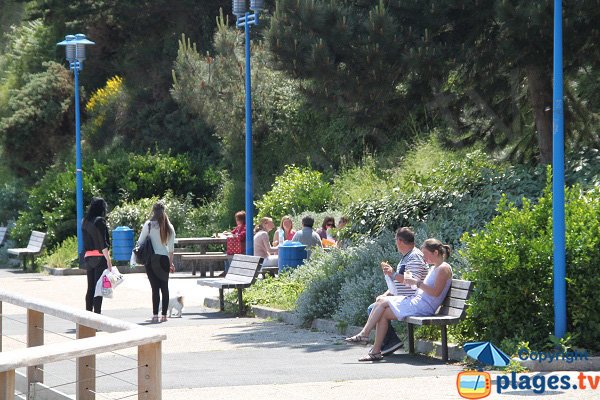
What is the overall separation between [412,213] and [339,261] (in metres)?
1.57

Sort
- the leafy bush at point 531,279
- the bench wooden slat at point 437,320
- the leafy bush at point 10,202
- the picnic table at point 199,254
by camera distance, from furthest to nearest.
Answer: the leafy bush at point 10,202 < the picnic table at point 199,254 < the bench wooden slat at point 437,320 < the leafy bush at point 531,279

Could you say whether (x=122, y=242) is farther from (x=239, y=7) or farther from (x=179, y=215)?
(x=239, y=7)

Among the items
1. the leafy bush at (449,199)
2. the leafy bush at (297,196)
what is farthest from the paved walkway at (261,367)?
the leafy bush at (297,196)

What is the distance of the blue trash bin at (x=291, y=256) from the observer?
57.4 ft

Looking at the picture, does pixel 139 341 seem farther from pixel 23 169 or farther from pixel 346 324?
pixel 23 169

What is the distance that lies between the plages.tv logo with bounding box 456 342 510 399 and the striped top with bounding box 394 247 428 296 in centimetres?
103

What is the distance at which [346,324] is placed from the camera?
13.3 m

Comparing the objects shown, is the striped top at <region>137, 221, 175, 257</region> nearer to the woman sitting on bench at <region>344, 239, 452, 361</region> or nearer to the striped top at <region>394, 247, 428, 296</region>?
the striped top at <region>394, 247, 428, 296</region>

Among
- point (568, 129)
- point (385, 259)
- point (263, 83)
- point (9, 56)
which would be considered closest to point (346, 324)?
point (385, 259)

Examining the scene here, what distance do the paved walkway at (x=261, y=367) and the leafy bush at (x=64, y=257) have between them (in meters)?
11.3

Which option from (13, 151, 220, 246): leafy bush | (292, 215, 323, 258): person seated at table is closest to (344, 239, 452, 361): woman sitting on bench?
(292, 215, 323, 258): person seated at table

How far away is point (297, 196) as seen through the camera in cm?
2523

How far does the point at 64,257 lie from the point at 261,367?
57.4 feet

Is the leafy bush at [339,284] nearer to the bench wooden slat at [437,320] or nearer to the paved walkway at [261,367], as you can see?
the paved walkway at [261,367]
